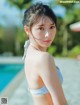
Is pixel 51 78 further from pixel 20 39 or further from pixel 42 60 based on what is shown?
pixel 20 39

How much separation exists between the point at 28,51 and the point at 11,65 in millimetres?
6798

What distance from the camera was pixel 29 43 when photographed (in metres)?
0.92

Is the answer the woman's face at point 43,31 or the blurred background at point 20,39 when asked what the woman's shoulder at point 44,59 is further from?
the blurred background at point 20,39

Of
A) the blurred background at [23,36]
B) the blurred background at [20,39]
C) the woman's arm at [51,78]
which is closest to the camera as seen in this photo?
the woman's arm at [51,78]

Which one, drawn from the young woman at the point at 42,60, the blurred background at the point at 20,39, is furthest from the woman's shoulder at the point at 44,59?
the blurred background at the point at 20,39

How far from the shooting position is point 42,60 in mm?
809

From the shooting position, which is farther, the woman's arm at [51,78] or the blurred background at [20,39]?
the blurred background at [20,39]

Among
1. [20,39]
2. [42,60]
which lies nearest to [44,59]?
[42,60]

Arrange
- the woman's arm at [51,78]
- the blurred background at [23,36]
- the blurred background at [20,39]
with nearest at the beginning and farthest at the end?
the woman's arm at [51,78]
the blurred background at [20,39]
the blurred background at [23,36]

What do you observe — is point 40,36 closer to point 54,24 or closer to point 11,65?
point 54,24

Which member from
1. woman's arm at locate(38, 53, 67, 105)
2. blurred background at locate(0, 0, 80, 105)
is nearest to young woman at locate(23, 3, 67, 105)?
woman's arm at locate(38, 53, 67, 105)

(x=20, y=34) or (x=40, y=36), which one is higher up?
(x=40, y=36)

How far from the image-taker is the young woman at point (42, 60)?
0.80 m

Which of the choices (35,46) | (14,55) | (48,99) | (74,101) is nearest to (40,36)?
(35,46)
